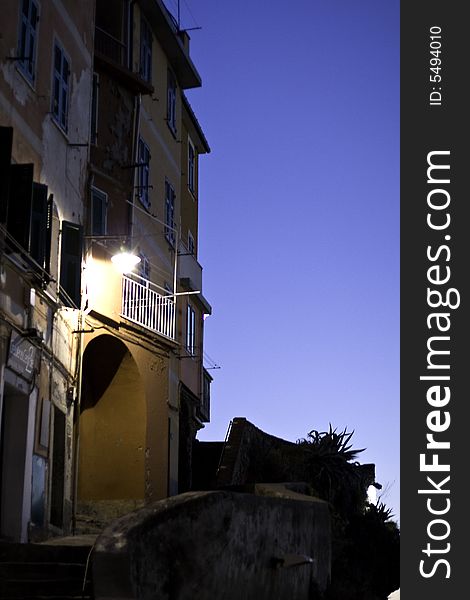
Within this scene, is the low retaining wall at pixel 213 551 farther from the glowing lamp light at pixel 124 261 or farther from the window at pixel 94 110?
the window at pixel 94 110

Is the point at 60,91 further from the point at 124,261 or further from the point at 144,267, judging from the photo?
the point at 144,267

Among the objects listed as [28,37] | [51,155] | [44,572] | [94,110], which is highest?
[94,110]

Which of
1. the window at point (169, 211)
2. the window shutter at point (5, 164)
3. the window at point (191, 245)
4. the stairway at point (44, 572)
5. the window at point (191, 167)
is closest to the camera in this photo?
the stairway at point (44, 572)

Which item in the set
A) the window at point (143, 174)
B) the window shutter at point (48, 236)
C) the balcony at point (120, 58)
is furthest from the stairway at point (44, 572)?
the balcony at point (120, 58)

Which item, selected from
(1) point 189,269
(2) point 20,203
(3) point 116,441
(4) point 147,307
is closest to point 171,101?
(1) point 189,269

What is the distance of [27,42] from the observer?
18219 mm

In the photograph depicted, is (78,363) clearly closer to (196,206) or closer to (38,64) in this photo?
(38,64)

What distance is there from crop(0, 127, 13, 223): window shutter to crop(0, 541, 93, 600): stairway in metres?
4.56

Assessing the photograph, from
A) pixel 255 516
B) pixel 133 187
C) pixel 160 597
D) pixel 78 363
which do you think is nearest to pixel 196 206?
pixel 133 187

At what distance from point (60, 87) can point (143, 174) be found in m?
6.43

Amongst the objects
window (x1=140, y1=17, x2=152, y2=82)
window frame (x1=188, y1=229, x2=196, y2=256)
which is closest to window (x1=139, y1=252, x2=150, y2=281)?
window (x1=140, y1=17, x2=152, y2=82)

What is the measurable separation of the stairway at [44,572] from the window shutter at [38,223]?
5056 millimetres

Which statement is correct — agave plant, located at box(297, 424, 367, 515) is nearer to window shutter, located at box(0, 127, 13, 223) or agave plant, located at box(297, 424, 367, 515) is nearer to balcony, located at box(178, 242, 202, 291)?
balcony, located at box(178, 242, 202, 291)

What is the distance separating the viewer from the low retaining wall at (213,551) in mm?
12359
